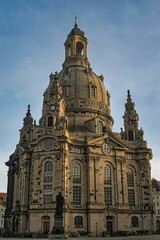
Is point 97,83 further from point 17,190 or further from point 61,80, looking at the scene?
point 17,190

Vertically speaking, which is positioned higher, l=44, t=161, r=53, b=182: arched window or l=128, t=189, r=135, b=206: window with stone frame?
l=44, t=161, r=53, b=182: arched window

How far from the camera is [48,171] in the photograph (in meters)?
58.0

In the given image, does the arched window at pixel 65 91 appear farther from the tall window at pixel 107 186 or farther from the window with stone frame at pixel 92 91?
the tall window at pixel 107 186

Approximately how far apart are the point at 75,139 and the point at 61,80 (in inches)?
729

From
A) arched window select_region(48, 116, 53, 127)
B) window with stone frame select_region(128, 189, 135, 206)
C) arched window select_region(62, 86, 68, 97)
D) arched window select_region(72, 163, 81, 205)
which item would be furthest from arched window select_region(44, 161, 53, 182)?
arched window select_region(62, 86, 68, 97)

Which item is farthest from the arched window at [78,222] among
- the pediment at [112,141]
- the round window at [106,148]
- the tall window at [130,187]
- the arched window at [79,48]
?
the arched window at [79,48]

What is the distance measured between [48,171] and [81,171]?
625 cm

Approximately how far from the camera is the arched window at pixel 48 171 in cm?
5744

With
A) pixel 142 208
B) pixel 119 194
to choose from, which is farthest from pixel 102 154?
pixel 142 208

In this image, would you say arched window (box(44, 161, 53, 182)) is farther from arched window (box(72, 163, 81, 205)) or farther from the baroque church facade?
arched window (box(72, 163, 81, 205))

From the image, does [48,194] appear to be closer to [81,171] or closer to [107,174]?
[81,171]

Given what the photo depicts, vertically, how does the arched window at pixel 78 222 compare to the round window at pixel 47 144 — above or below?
below

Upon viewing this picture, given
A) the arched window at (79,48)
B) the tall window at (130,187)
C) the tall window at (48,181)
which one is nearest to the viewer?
the tall window at (48,181)

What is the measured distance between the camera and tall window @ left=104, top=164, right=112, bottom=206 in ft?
197
